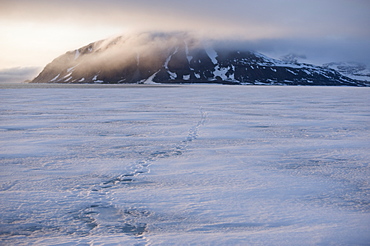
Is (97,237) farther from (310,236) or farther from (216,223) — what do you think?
(310,236)

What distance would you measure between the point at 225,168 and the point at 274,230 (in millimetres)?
2378

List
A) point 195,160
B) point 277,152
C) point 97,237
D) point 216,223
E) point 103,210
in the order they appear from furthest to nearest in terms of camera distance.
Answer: point 277,152 < point 195,160 < point 103,210 < point 216,223 < point 97,237

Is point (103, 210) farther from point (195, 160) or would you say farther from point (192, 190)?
point (195, 160)

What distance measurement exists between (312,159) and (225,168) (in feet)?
6.38

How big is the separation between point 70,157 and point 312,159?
483 cm

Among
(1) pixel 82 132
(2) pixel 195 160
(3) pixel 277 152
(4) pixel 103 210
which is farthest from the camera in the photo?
(1) pixel 82 132

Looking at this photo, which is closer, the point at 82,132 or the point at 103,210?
the point at 103,210

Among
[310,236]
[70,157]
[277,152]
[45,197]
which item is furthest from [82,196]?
[277,152]

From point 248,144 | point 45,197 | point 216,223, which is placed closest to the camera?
point 216,223

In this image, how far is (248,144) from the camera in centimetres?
787

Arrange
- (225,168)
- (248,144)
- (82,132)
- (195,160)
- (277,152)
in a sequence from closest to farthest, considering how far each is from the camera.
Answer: (225,168)
(195,160)
(277,152)
(248,144)
(82,132)

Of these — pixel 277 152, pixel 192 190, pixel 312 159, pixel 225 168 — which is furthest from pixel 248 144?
pixel 192 190

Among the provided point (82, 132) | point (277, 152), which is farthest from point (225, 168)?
point (82, 132)

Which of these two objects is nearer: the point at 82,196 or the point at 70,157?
the point at 82,196
